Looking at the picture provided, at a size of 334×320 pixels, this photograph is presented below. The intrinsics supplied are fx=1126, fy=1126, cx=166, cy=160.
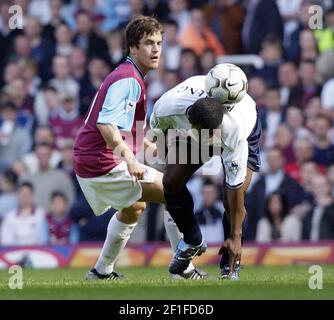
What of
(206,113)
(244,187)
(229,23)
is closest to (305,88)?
(229,23)

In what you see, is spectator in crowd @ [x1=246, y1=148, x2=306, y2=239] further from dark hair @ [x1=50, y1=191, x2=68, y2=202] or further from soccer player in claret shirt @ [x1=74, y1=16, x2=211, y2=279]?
soccer player in claret shirt @ [x1=74, y1=16, x2=211, y2=279]

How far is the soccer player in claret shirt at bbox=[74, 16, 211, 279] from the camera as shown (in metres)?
9.86

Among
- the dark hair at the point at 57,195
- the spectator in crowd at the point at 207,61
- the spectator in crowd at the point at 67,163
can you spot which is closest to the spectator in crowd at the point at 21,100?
the spectator in crowd at the point at 67,163

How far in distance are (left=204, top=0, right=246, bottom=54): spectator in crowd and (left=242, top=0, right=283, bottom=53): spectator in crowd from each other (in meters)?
0.09

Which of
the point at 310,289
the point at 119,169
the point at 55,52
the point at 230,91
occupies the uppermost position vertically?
the point at 55,52

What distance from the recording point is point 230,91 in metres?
9.30

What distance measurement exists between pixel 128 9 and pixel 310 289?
9.93 metres

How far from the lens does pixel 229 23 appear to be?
56.7ft

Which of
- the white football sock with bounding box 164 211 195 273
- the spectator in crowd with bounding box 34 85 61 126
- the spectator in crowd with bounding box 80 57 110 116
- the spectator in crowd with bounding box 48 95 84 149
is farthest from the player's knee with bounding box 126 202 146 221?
the spectator in crowd with bounding box 80 57 110 116

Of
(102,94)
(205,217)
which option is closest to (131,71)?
(102,94)

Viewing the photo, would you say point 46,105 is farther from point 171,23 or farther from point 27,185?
point 171,23

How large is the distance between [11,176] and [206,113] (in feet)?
24.2
